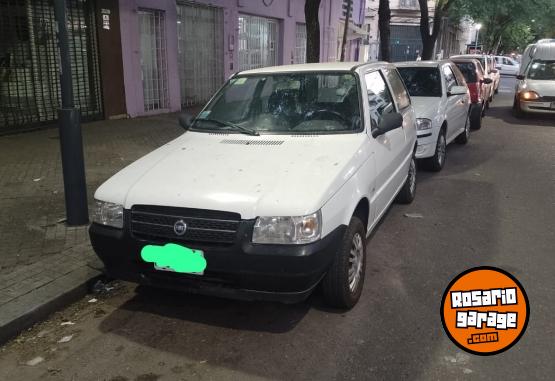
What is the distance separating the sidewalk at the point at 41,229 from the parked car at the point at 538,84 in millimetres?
9626

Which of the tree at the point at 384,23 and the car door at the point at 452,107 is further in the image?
the tree at the point at 384,23

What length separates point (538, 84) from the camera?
13.5 metres

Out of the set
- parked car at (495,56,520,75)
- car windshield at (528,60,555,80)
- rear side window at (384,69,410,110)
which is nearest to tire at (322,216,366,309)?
rear side window at (384,69,410,110)

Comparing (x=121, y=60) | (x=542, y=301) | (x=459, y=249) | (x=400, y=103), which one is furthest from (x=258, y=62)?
(x=542, y=301)

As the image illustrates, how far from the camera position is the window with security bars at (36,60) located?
31.2 feet

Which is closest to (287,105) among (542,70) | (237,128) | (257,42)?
(237,128)

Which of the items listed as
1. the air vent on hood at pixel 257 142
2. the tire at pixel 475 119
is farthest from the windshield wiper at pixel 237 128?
the tire at pixel 475 119

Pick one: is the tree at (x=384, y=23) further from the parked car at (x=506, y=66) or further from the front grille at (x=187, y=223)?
the parked car at (x=506, y=66)

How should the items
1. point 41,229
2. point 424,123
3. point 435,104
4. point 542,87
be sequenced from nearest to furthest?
point 41,229, point 424,123, point 435,104, point 542,87

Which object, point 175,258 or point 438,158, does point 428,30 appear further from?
point 175,258

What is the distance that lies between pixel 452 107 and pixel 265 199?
A: 6.29m

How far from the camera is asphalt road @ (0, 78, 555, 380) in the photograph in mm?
3045

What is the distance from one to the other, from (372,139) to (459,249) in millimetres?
1475

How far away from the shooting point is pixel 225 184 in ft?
10.9
